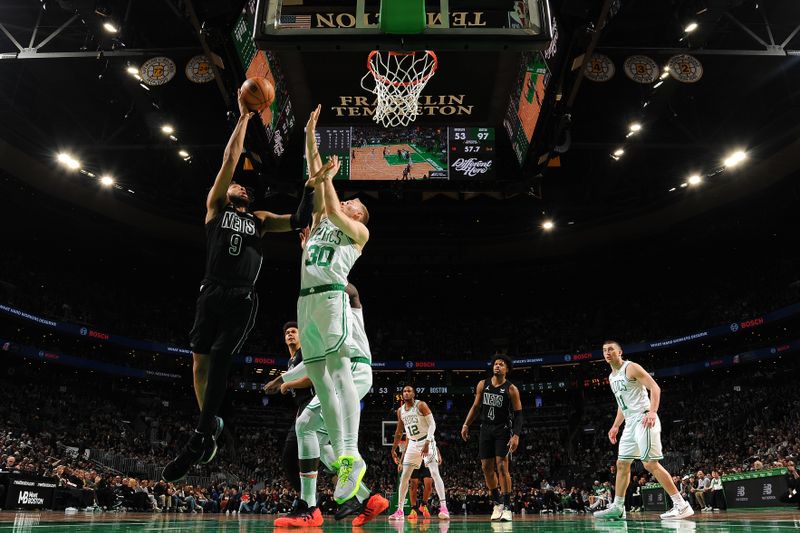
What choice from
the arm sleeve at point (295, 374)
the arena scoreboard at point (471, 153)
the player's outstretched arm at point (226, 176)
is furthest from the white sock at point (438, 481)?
the player's outstretched arm at point (226, 176)

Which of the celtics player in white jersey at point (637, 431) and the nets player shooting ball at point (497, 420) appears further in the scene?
the nets player shooting ball at point (497, 420)

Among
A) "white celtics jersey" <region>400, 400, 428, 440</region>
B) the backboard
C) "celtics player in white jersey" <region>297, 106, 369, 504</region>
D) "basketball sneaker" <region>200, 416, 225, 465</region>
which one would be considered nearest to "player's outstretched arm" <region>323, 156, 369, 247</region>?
"celtics player in white jersey" <region>297, 106, 369, 504</region>

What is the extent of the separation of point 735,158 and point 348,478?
72.0ft

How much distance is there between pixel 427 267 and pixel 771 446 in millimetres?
17185

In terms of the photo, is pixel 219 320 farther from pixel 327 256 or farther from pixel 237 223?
pixel 327 256

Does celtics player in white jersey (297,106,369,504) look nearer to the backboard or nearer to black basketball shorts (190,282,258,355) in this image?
black basketball shorts (190,282,258,355)

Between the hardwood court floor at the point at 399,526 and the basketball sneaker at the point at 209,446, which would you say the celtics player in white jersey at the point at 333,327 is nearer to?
the hardwood court floor at the point at 399,526

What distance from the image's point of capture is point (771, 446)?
21938 millimetres

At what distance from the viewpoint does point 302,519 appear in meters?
4.26

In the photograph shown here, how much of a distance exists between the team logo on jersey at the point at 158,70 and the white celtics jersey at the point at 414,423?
9652 millimetres

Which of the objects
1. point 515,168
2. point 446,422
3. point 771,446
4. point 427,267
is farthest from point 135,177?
point 771,446

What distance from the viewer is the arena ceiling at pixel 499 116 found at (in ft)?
42.5

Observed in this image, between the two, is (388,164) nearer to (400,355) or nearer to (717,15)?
(717,15)

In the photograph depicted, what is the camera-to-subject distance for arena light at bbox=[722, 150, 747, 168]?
21125 mm
